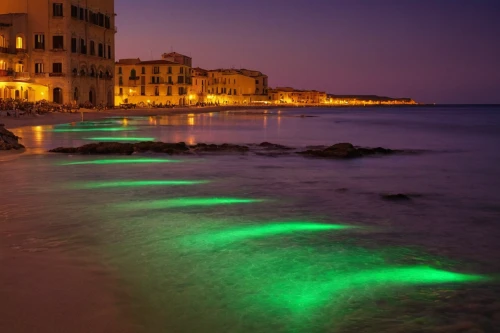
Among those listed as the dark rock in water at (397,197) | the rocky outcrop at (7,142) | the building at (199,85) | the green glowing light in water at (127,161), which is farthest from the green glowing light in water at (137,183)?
the building at (199,85)

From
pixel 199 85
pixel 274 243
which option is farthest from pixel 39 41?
pixel 199 85

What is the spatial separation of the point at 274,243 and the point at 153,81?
86.5m

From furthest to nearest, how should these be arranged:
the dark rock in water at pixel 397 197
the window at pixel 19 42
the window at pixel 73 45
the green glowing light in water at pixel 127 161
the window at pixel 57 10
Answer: the window at pixel 73 45, the window at pixel 57 10, the window at pixel 19 42, the green glowing light in water at pixel 127 161, the dark rock in water at pixel 397 197

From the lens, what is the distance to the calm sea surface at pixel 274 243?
4.13m

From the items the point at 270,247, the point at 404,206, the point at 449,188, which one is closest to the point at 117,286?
the point at 270,247

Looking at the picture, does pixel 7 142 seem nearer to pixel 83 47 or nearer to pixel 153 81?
pixel 83 47

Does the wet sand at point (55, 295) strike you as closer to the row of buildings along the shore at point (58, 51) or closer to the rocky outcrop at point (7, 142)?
the rocky outcrop at point (7, 142)

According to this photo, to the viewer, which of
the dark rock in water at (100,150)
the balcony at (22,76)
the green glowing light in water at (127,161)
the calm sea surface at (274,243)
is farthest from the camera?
the balcony at (22,76)

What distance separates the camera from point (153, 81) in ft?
294

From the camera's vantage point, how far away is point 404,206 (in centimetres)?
877

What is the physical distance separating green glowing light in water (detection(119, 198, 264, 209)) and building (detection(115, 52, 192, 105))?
82.5 meters

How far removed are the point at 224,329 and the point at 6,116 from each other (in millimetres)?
33121

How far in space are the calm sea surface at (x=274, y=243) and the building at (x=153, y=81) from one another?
79.4 m

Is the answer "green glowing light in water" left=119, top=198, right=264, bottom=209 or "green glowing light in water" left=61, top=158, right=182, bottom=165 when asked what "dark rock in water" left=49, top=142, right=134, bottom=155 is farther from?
"green glowing light in water" left=119, top=198, right=264, bottom=209
